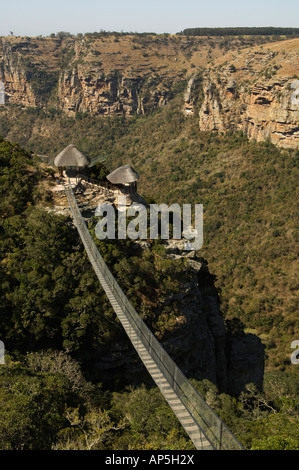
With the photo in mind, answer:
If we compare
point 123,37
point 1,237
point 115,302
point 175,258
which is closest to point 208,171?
point 175,258

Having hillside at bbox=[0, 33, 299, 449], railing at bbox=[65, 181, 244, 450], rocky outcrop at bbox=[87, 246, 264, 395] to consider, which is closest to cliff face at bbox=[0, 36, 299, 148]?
hillside at bbox=[0, 33, 299, 449]

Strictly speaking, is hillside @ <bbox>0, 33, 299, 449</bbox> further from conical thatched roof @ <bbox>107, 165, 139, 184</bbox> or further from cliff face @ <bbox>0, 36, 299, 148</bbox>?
conical thatched roof @ <bbox>107, 165, 139, 184</bbox>

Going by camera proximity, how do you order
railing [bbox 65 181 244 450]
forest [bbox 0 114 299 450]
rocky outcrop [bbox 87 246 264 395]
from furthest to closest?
1. rocky outcrop [bbox 87 246 264 395]
2. forest [bbox 0 114 299 450]
3. railing [bbox 65 181 244 450]

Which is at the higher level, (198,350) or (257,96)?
(257,96)

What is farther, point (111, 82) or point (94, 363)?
point (111, 82)

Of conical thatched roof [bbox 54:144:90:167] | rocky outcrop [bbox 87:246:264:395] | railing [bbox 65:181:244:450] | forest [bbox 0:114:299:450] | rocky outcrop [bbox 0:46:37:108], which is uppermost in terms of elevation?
rocky outcrop [bbox 0:46:37:108]

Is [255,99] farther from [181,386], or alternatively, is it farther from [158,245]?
[181,386]

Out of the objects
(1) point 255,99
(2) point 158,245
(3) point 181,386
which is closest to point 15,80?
(1) point 255,99

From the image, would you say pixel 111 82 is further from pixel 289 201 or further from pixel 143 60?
pixel 289 201
